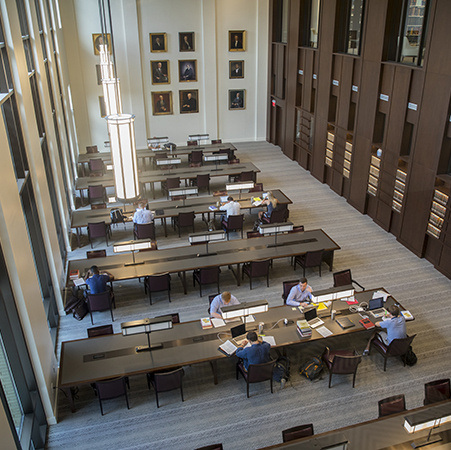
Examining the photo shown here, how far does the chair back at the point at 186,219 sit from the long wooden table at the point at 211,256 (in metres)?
1.68

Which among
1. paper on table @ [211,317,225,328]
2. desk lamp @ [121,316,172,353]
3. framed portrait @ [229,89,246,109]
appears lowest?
paper on table @ [211,317,225,328]

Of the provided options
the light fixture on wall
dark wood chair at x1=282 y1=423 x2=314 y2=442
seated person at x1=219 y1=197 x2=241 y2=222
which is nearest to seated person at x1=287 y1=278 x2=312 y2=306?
dark wood chair at x1=282 y1=423 x2=314 y2=442

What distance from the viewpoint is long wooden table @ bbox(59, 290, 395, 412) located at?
20.3 ft

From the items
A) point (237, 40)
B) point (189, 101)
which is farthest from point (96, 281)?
point (237, 40)

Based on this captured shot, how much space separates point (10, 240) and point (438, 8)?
8674mm

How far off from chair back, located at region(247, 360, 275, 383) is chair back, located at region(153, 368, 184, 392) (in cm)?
97

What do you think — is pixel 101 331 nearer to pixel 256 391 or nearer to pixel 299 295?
pixel 256 391

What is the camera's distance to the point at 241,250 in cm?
935

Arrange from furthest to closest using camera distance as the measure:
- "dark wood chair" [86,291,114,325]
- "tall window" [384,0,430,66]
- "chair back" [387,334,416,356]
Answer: "tall window" [384,0,430,66] → "dark wood chair" [86,291,114,325] → "chair back" [387,334,416,356]

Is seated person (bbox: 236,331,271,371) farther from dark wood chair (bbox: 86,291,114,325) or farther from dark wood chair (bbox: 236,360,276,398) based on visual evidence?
dark wood chair (bbox: 86,291,114,325)

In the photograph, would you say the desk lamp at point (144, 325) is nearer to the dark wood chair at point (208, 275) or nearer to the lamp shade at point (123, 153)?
the lamp shade at point (123, 153)

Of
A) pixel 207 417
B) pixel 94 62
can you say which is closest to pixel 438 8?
pixel 207 417

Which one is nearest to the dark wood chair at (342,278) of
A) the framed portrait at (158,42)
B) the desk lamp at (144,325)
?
the desk lamp at (144,325)

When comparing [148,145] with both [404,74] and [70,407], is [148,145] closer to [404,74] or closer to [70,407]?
[404,74]
